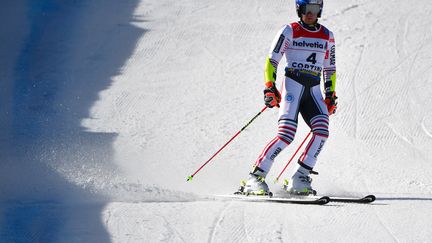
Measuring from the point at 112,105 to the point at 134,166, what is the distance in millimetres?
2814

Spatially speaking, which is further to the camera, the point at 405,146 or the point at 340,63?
the point at 340,63

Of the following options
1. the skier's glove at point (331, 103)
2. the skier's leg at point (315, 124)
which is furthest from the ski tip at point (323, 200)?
the skier's glove at point (331, 103)

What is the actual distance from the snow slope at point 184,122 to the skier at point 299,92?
0.68 meters

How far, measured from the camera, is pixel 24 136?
462 inches

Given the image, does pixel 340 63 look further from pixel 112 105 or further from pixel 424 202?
pixel 424 202

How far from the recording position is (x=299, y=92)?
840 centimetres

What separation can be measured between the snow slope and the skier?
2.23ft

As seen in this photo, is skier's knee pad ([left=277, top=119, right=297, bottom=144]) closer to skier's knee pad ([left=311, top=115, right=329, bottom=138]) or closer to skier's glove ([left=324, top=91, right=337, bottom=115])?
skier's knee pad ([left=311, top=115, right=329, bottom=138])

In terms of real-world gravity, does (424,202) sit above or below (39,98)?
above

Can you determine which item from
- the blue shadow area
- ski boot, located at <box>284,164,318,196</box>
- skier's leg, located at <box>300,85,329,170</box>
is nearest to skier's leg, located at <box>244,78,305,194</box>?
skier's leg, located at <box>300,85,329,170</box>

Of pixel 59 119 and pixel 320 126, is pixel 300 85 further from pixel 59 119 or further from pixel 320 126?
pixel 59 119

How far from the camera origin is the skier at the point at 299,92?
27.3 ft

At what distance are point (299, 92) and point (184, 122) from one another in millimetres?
4298

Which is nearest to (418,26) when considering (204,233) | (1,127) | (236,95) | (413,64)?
(413,64)
